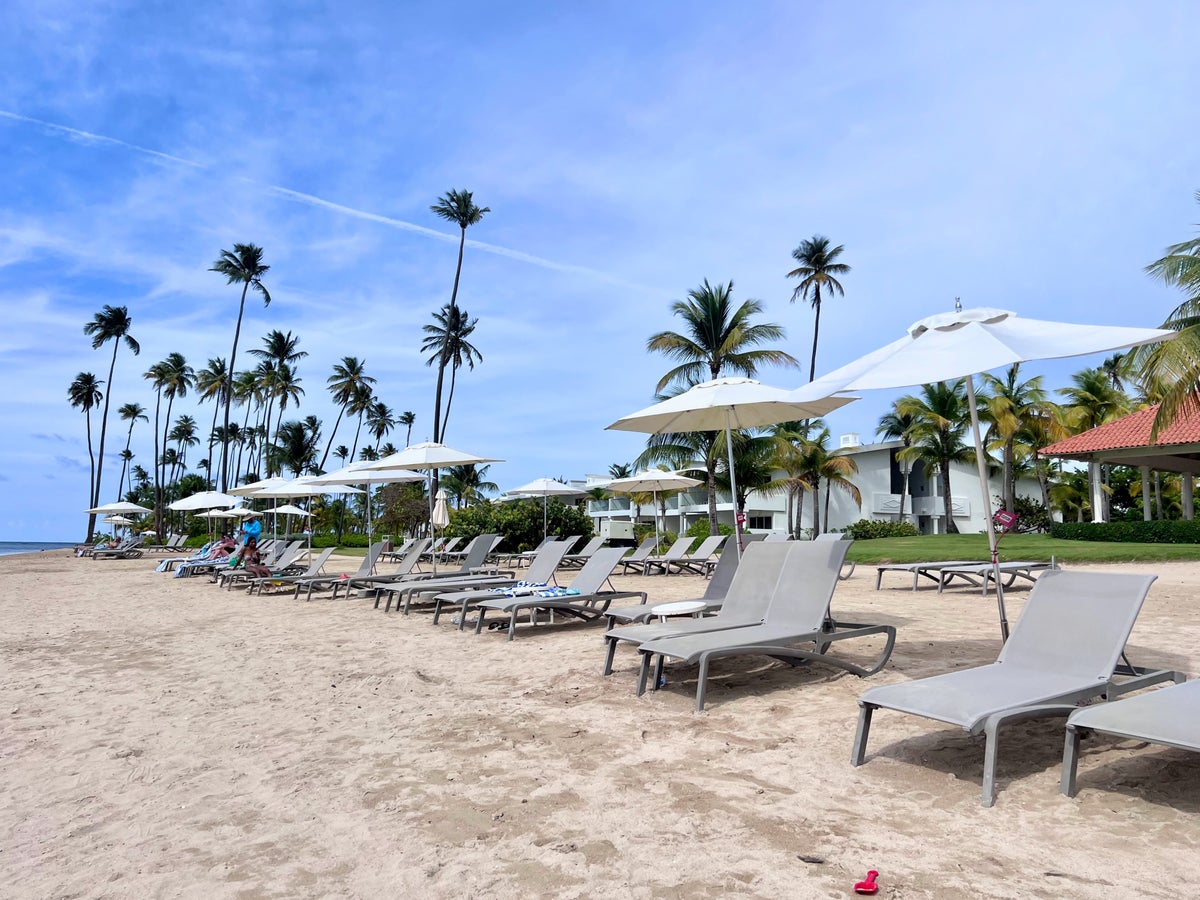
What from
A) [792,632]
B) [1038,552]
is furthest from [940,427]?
[792,632]

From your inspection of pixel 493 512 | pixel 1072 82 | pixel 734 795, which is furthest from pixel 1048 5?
pixel 493 512

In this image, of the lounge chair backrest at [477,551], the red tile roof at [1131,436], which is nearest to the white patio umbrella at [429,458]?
the lounge chair backrest at [477,551]

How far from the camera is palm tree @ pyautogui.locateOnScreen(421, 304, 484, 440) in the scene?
38.1 meters

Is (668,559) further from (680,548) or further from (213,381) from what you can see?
(213,381)

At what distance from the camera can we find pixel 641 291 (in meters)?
25.8

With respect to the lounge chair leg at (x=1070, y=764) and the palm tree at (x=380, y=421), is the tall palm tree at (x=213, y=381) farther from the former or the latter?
the lounge chair leg at (x=1070, y=764)

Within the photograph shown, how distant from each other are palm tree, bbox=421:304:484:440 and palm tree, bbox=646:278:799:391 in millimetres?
13689

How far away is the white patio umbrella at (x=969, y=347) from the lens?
185 inches

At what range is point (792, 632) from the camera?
18.0 ft

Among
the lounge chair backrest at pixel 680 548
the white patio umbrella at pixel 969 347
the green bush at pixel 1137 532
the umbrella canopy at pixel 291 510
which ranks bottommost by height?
the lounge chair backrest at pixel 680 548

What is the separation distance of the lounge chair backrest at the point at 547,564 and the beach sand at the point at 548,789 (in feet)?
9.71

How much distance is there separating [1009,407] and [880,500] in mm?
7895

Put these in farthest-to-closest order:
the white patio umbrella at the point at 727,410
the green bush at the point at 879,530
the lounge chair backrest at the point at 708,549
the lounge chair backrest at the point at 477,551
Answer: the green bush at the point at 879,530, the lounge chair backrest at the point at 708,549, the lounge chair backrest at the point at 477,551, the white patio umbrella at the point at 727,410

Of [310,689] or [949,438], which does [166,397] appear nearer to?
[949,438]
